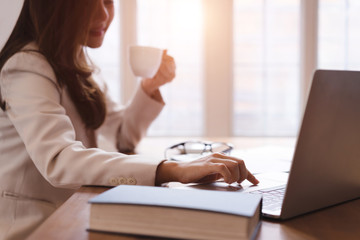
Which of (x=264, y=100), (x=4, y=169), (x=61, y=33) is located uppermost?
(x=61, y=33)

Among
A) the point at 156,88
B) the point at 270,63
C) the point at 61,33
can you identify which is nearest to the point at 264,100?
the point at 270,63

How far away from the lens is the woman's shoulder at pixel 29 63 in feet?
2.98

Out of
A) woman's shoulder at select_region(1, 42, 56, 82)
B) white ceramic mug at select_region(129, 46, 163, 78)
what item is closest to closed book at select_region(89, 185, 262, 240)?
woman's shoulder at select_region(1, 42, 56, 82)

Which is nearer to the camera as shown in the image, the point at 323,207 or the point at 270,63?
the point at 323,207

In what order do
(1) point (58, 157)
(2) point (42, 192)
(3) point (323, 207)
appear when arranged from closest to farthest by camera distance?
(3) point (323, 207) → (1) point (58, 157) → (2) point (42, 192)

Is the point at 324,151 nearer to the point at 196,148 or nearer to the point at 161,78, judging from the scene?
the point at 196,148

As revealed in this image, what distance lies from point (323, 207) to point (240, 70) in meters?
3.26

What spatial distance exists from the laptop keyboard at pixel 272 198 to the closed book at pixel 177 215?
10cm

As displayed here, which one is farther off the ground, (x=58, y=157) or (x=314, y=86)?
(x=314, y=86)

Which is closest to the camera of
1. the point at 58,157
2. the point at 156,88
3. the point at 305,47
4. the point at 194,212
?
the point at 194,212

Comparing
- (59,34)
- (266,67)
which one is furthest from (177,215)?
(266,67)

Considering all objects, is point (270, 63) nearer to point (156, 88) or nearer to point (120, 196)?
point (156, 88)

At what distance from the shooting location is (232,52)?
3752 mm

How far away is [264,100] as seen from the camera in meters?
3.92
